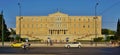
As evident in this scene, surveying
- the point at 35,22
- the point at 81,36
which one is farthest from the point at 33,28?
the point at 81,36

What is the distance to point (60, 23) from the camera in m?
162

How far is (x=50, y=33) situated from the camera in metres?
160

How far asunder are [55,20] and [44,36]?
1221 centimetres

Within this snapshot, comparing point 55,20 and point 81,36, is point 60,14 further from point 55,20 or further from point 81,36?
point 81,36

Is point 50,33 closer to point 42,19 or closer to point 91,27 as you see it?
point 42,19

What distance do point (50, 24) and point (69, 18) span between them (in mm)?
9157

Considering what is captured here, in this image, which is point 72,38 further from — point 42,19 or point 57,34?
point 42,19

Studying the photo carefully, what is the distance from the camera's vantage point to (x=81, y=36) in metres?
153

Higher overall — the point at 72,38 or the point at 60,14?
the point at 60,14

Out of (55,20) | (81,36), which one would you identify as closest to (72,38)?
(81,36)

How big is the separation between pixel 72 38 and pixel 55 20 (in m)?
14.2

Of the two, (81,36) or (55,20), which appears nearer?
(81,36)

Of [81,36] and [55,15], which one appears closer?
[81,36]

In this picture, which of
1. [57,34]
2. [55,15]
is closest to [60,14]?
[55,15]
